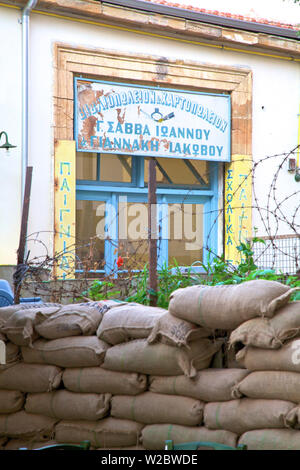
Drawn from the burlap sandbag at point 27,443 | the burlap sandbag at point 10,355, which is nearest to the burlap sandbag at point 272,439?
the burlap sandbag at point 27,443

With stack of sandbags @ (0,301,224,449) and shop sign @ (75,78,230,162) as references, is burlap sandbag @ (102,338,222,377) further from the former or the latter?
shop sign @ (75,78,230,162)

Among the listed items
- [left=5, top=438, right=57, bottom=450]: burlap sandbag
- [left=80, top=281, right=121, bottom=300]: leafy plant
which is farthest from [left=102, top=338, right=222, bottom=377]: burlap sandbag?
[left=80, top=281, right=121, bottom=300]: leafy plant

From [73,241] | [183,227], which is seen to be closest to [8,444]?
[73,241]

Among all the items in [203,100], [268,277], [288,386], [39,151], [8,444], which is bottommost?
[8,444]

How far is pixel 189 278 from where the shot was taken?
571 cm

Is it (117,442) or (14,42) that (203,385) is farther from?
(14,42)

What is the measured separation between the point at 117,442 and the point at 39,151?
7.87 meters

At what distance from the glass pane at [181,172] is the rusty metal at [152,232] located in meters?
7.92

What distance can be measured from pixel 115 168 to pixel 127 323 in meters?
8.61

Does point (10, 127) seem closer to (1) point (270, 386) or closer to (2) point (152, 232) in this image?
(2) point (152, 232)

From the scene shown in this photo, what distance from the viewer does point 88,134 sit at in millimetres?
12055

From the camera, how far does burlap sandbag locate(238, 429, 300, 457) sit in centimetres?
351

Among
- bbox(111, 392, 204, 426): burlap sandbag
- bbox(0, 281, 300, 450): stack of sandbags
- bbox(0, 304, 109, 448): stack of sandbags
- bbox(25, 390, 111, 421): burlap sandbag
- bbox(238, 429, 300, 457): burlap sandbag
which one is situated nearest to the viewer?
bbox(238, 429, 300, 457): burlap sandbag

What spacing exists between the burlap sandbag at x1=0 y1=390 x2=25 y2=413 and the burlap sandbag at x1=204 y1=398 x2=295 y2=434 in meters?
1.56
